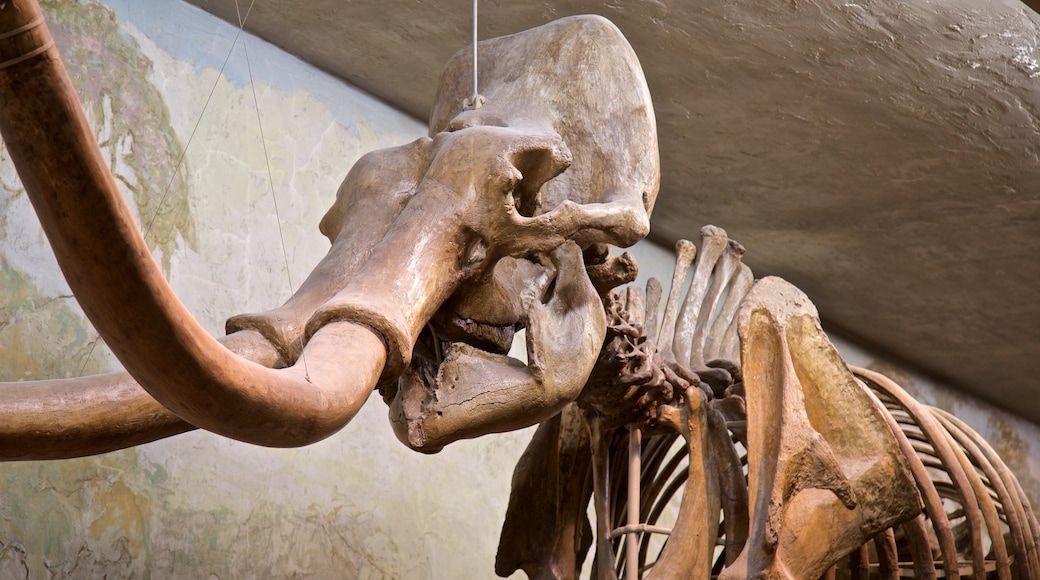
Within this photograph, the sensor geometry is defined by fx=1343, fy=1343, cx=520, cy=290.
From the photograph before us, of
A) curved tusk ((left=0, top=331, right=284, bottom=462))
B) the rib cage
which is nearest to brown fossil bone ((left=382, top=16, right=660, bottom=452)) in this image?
curved tusk ((left=0, top=331, right=284, bottom=462))

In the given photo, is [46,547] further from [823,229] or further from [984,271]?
[984,271]

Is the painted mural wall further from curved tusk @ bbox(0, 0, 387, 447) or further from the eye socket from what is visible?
curved tusk @ bbox(0, 0, 387, 447)

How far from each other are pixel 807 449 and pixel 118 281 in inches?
95.1

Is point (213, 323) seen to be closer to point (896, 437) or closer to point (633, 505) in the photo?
point (633, 505)

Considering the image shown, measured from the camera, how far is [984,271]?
244 inches

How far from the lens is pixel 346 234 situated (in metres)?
2.56

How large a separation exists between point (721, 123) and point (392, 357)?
3254 mm

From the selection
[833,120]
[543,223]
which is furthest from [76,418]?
[833,120]

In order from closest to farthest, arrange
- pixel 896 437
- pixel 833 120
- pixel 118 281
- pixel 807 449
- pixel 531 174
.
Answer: pixel 118 281, pixel 531 174, pixel 807 449, pixel 896 437, pixel 833 120

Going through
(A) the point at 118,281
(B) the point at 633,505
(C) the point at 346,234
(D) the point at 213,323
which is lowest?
(D) the point at 213,323

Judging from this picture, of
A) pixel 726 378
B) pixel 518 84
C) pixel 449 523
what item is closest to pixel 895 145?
pixel 726 378

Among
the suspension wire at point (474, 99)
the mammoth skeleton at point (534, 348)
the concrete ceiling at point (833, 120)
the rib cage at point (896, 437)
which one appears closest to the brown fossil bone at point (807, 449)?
the mammoth skeleton at point (534, 348)

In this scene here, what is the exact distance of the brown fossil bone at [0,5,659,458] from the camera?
1373 millimetres

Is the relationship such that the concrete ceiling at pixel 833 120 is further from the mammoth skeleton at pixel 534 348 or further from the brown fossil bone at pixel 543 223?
the brown fossil bone at pixel 543 223
